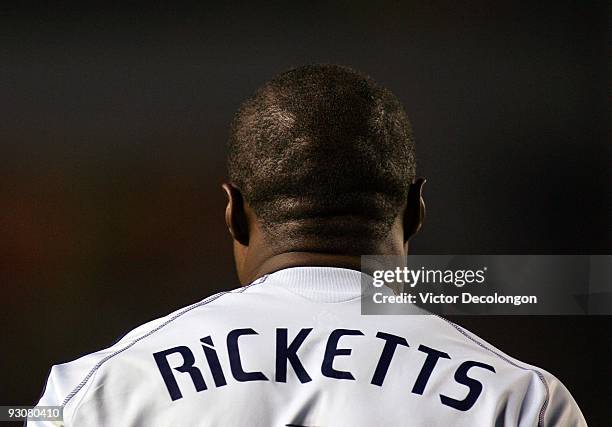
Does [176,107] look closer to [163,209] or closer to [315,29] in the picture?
[163,209]

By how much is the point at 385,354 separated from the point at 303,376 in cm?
7

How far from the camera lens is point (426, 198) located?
1.68 metres

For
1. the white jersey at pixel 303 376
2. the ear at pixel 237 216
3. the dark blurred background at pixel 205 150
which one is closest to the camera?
the white jersey at pixel 303 376

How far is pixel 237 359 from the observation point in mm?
713

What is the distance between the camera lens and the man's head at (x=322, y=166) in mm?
783

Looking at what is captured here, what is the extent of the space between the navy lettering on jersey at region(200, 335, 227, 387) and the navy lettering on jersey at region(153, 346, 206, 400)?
0.04 ft

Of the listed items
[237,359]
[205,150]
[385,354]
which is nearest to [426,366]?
[385,354]

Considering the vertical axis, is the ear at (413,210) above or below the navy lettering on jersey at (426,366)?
above

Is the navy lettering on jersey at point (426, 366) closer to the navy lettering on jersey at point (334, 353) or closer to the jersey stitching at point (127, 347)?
the navy lettering on jersey at point (334, 353)

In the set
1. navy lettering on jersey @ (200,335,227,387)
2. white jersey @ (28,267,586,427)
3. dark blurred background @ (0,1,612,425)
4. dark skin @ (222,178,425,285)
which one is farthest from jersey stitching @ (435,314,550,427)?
dark blurred background @ (0,1,612,425)

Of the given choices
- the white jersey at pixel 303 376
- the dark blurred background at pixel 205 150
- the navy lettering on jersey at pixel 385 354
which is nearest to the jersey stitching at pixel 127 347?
the white jersey at pixel 303 376

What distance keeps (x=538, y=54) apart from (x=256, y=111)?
3.28 ft

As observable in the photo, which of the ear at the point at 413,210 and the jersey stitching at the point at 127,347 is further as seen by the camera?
the ear at the point at 413,210

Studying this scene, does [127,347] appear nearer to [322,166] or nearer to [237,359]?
[237,359]
